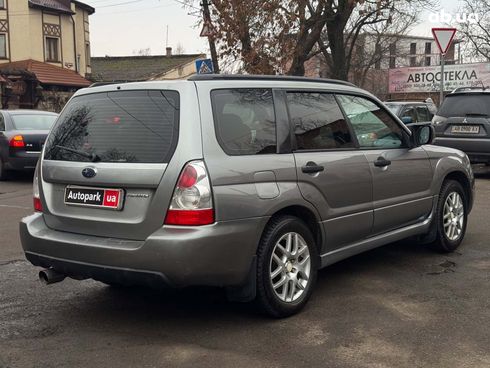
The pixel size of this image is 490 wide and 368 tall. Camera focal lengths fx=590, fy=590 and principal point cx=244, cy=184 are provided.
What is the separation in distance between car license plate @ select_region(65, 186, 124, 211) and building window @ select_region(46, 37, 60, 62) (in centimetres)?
3662

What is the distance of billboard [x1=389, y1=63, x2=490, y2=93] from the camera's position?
33625 mm

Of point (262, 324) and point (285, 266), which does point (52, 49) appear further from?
point (262, 324)

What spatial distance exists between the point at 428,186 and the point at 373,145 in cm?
88

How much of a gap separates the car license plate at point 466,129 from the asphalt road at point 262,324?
247 inches

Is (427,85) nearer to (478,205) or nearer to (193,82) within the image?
(478,205)

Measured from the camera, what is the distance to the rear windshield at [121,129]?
385 centimetres

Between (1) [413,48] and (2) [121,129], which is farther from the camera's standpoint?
(1) [413,48]

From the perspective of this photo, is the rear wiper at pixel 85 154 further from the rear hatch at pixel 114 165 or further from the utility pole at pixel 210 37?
the utility pole at pixel 210 37

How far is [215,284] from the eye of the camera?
379 cm

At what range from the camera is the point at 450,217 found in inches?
237

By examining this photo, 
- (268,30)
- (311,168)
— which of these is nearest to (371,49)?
(268,30)

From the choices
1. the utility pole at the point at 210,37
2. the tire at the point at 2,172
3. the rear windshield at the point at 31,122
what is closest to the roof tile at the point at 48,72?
the utility pole at the point at 210,37

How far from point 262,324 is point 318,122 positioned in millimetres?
1631

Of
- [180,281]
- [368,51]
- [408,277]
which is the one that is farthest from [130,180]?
[368,51]
